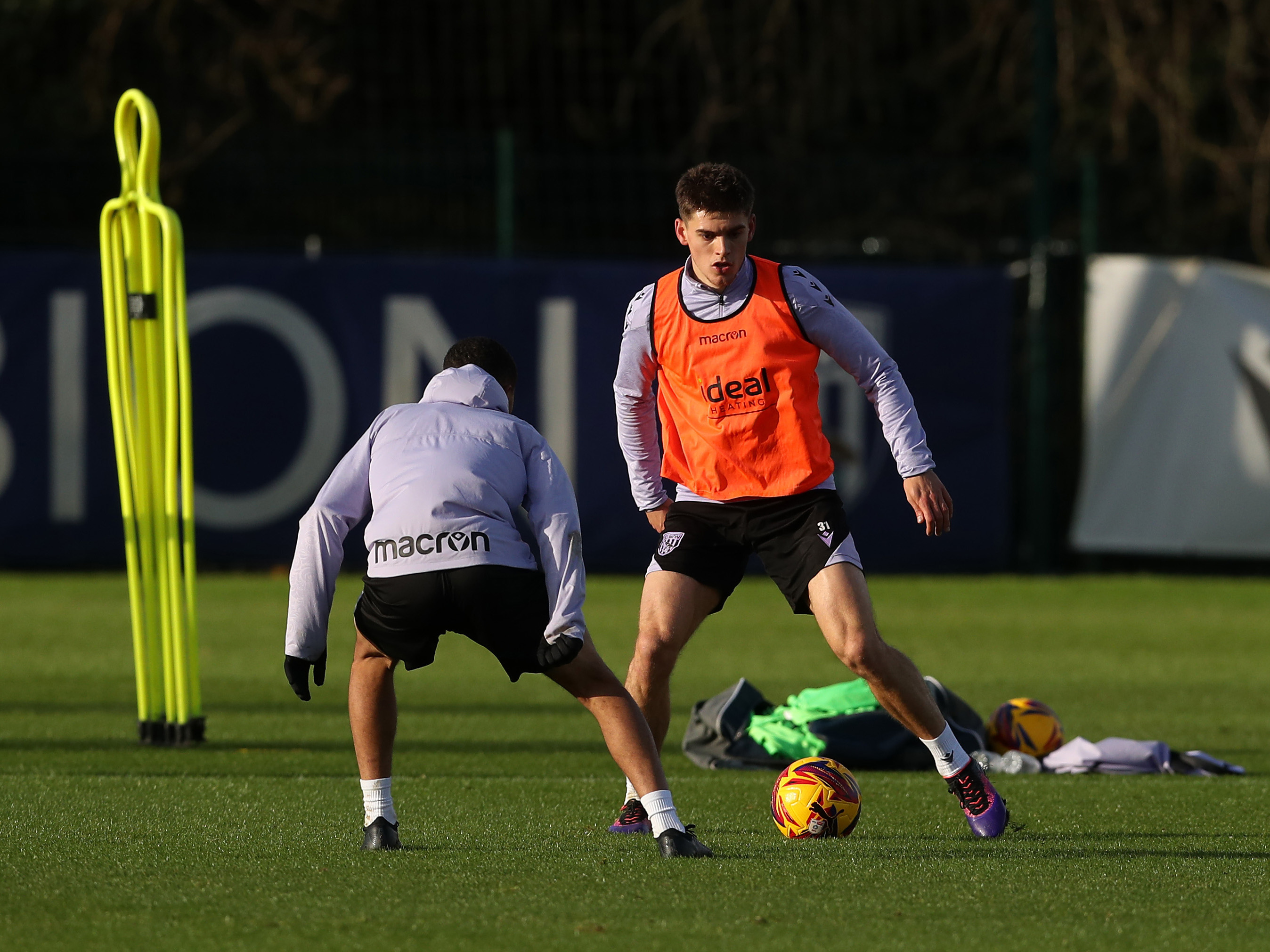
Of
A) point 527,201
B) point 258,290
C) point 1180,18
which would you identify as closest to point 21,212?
point 258,290

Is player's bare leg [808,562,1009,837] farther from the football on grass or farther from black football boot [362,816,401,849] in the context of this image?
black football boot [362,816,401,849]

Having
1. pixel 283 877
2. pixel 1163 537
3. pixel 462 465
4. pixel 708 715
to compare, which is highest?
pixel 462 465

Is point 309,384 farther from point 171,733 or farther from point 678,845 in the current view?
point 678,845

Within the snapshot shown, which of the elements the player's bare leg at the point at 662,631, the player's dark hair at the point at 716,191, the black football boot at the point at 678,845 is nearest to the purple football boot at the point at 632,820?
the player's bare leg at the point at 662,631

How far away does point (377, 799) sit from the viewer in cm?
550

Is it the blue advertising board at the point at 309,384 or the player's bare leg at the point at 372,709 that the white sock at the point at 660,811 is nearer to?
the player's bare leg at the point at 372,709

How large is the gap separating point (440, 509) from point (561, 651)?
0.55 m

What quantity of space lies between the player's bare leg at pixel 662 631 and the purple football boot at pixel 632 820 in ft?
0.84

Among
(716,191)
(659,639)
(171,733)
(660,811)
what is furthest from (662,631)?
(171,733)

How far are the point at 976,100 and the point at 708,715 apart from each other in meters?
13.3

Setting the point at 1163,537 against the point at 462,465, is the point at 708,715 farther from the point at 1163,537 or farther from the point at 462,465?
the point at 1163,537

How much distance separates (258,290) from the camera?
15.6m

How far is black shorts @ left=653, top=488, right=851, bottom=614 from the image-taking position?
6062mm

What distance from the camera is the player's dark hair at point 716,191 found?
19.5 ft
